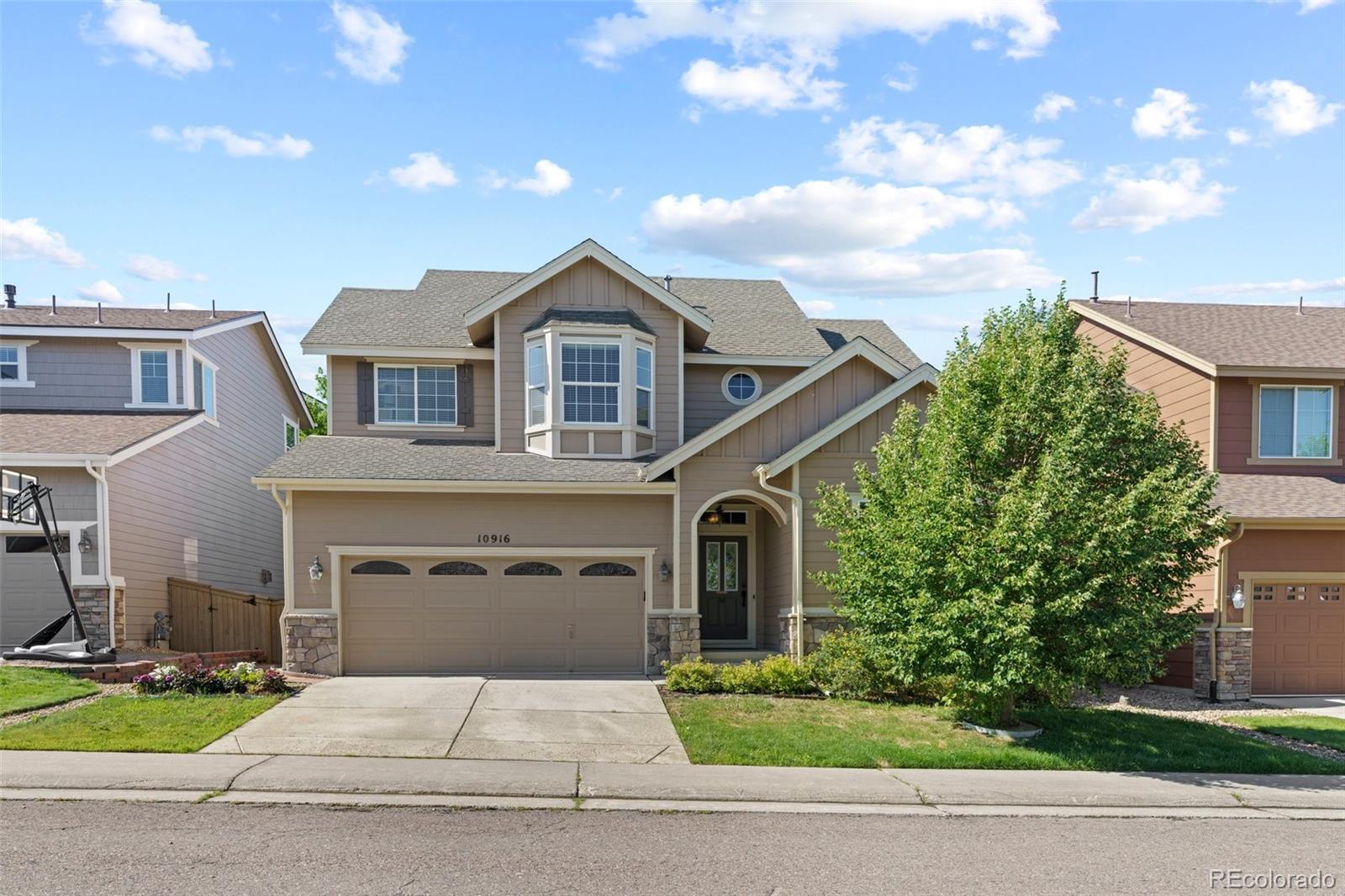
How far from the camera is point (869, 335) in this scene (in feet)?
76.1

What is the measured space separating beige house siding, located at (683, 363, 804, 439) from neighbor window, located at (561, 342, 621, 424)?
2318 millimetres

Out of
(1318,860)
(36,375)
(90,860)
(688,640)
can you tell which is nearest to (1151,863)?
(1318,860)

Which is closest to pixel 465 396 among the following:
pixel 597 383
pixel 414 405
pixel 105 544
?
pixel 414 405

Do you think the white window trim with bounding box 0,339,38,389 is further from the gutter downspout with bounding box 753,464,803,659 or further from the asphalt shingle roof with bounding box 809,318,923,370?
the asphalt shingle roof with bounding box 809,318,923,370

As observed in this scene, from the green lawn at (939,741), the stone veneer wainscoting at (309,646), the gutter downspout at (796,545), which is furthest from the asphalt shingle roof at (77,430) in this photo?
the green lawn at (939,741)

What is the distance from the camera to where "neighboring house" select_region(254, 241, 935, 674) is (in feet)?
53.5

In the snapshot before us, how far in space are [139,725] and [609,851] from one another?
693 centimetres

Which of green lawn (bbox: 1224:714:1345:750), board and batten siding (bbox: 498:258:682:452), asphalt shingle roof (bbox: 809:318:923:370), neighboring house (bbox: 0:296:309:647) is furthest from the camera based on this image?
asphalt shingle roof (bbox: 809:318:923:370)

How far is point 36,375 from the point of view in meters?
20.3

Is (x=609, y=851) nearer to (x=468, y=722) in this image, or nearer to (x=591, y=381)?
(x=468, y=722)

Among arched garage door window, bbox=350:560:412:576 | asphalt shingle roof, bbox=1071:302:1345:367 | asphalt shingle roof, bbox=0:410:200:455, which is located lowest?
arched garage door window, bbox=350:560:412:576

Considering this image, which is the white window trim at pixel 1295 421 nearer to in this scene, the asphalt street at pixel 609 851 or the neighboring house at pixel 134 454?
the asphalt street at pixel 609 851

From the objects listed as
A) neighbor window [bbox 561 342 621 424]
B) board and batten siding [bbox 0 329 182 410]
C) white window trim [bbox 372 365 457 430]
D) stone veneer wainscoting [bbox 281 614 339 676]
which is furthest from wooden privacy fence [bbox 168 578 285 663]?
neighbor window [bbox 561 342 621 424]

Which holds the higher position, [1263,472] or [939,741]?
[1263,472]
